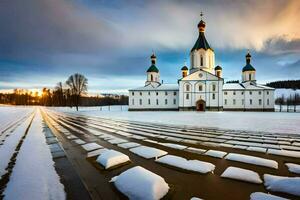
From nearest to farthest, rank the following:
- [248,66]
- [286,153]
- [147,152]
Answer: [286,153] → [147,152] → [248,66]

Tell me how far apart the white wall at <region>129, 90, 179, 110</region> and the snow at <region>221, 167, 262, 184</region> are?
4899 centimetres

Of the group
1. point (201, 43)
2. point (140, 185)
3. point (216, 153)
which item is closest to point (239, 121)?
point (216, 153)

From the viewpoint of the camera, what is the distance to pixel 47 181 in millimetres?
4238

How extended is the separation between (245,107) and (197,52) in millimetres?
19184

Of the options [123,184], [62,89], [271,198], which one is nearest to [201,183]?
[271,198]

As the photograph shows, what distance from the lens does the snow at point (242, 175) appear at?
4.28 metres

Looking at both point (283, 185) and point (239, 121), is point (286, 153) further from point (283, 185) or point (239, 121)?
point (239, 121)

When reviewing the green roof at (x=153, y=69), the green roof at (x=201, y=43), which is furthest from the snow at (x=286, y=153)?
the green roof at (x=153, y=69)

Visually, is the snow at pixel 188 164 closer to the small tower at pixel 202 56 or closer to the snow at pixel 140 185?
the snow at pixel 140 185

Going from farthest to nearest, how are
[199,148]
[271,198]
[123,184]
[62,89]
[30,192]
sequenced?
[62,89], [199,148], [123,184], [30,192], [271,198]

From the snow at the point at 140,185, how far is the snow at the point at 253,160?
296cm

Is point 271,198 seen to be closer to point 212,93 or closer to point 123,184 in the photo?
point 123,184

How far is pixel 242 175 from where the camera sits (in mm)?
4520

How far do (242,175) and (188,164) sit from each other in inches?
54.6
